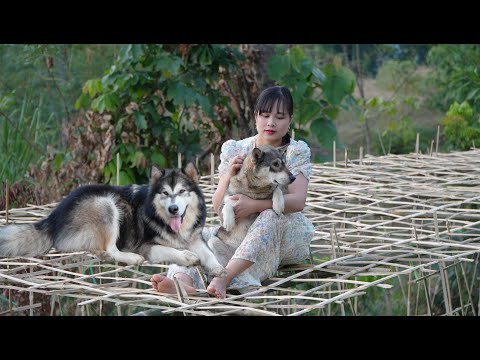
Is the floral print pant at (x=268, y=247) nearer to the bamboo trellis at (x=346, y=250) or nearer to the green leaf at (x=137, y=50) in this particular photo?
the bamboo trellis at (x=346, y=250)

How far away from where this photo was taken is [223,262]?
4.12 metres

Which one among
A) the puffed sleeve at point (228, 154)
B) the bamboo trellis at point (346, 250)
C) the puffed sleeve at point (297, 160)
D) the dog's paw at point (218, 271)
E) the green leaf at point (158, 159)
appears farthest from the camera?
the green leaf at point (158, 159)

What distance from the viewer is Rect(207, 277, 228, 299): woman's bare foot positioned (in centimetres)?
369

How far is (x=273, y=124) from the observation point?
413 cm

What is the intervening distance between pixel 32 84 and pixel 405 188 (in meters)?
4.79

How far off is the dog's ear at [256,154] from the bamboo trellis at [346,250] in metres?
0.55

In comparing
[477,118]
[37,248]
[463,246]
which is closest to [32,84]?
[477,118]

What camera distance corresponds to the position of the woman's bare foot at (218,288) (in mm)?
3686

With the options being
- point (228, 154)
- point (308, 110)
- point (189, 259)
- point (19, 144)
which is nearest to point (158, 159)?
point (19, 144)

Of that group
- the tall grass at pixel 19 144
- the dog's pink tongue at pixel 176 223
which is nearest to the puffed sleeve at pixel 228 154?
the dog's pink tongue at pixel 176 223

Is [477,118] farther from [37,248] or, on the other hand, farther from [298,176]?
[37,248]

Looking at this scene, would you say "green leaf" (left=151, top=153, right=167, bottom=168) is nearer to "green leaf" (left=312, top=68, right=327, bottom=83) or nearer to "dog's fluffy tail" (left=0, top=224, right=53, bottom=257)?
"green leaf" (left=312, top=68, right=327, bottom=83)

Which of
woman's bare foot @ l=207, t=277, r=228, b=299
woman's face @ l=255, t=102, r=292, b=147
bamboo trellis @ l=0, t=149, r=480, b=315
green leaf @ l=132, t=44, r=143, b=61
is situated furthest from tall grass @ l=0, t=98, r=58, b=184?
woman's bare foot @ l=207, t=277, r=228, b=299

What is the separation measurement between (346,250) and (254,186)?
0.67 m
